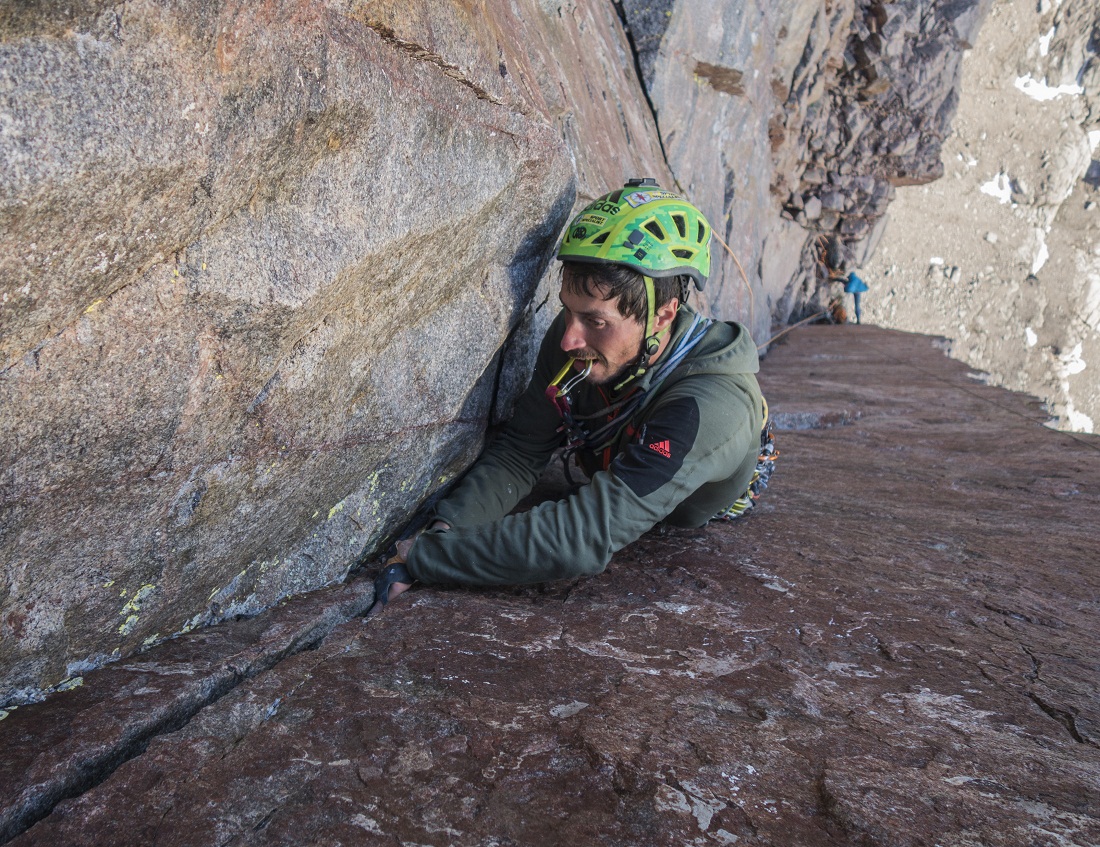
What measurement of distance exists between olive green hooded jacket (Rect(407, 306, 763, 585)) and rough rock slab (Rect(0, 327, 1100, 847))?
0.43ft

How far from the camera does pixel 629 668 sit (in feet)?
6.60

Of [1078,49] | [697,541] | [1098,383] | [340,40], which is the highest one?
[1078,49]

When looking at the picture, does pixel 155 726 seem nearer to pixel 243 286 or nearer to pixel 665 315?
pixel 243 286

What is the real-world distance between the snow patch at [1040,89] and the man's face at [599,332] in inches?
729

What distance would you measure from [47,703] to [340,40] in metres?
1.66

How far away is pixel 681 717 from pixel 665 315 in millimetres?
1456

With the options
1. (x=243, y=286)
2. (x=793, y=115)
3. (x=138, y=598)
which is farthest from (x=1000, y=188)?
(x=138, y=598)

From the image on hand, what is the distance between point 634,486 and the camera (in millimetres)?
2500

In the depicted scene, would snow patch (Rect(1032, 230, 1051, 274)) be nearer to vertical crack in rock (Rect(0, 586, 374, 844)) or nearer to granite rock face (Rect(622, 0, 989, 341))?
granite rock face (Rect(622, 0, 989, 341))

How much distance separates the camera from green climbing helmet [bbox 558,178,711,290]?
2.63 meters

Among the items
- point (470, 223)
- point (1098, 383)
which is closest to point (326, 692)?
point (470, 223)

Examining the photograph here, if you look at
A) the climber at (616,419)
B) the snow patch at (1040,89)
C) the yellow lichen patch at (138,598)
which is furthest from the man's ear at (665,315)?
the snow patch at (1040,89)

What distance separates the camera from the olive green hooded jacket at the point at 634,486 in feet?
8.05

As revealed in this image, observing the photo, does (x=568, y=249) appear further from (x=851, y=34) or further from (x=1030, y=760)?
(x=851, y=34)
